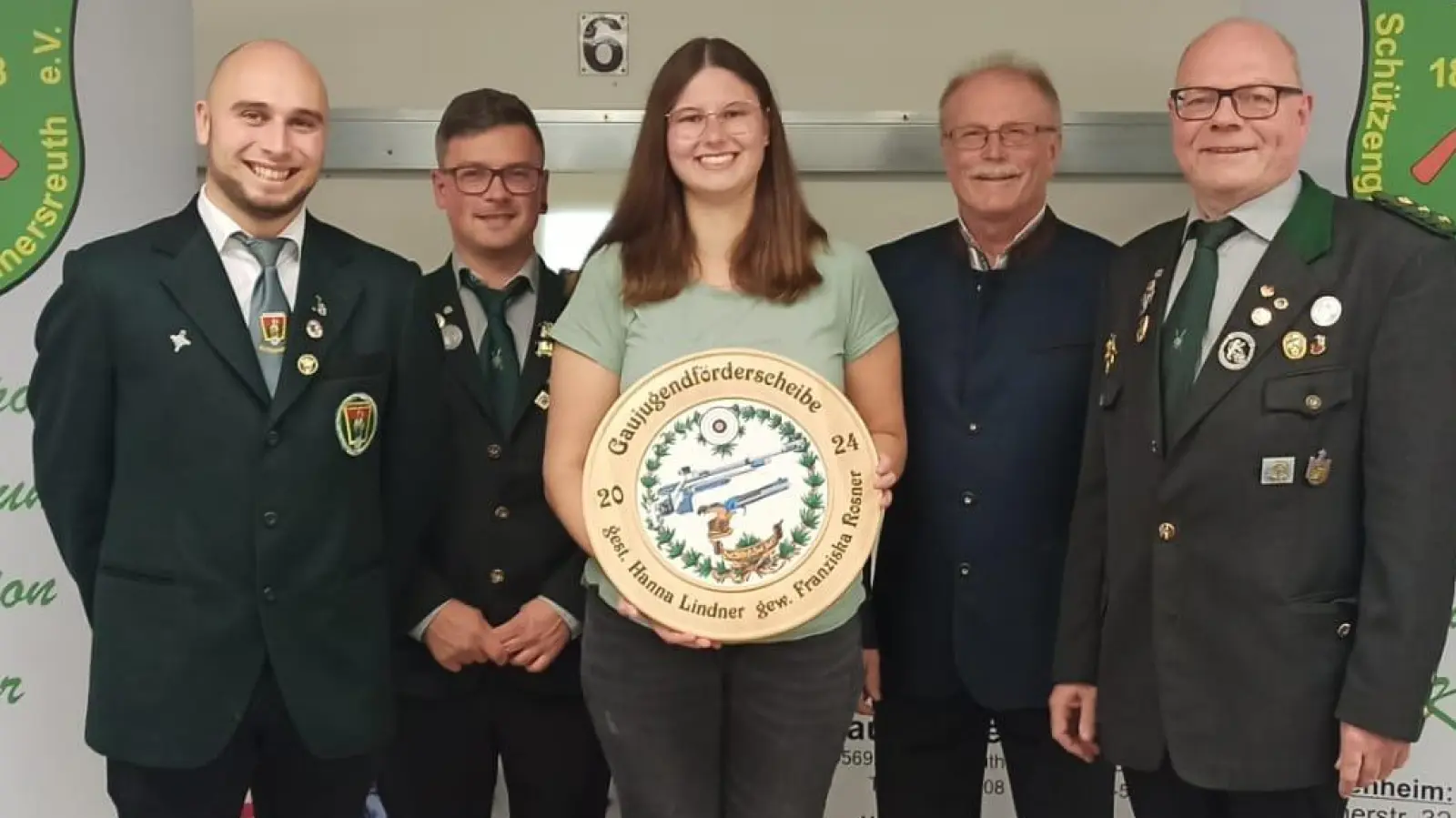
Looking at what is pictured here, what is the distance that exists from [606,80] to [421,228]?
0.58m

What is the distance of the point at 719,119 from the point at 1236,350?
79 centimetres

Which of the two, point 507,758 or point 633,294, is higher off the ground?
point 633,294

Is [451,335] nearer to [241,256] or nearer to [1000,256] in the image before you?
[241,256]

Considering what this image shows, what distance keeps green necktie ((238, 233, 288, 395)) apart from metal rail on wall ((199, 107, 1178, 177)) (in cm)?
120

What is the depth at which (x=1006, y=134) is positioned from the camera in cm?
213

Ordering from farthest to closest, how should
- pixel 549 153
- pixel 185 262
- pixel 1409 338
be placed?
1. pixel 549 153
2. pixel 185 262
3. pixel 1409 338

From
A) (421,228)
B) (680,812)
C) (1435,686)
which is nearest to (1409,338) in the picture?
(680,812)

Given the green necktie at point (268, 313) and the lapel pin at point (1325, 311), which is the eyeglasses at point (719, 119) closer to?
the green necktie at point (268, 313)

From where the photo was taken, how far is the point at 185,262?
1687 mm

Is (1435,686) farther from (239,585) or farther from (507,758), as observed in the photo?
(239,585)

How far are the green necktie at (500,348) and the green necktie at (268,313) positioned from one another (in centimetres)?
48

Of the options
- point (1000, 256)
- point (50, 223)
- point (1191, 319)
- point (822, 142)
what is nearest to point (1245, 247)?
point (1191, 319)

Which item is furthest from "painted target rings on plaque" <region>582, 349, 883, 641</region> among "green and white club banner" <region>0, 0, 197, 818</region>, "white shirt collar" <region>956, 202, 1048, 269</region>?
"green and white club banner" <region>0, 0, 197, 818</region>

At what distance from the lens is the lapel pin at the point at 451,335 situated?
2.14m
